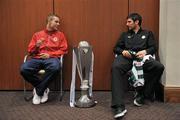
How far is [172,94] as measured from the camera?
14.0 ft

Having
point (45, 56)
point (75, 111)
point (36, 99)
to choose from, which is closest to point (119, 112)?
point (75, 111)

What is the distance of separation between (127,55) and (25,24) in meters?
1.56

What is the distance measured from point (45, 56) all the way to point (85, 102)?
0.82 m

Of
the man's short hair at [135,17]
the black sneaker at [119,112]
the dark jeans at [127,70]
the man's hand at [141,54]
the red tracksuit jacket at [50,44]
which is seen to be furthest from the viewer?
the red tracksuit jacket at [50,44]

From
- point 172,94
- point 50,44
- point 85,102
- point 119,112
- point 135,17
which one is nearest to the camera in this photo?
point 119,112

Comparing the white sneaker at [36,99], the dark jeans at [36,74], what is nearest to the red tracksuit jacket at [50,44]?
the dark jeans at [36,74]

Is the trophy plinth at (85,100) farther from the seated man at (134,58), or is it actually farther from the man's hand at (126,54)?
the man's hand at (126,54)

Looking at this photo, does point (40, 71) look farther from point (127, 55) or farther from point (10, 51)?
point (127, 55)

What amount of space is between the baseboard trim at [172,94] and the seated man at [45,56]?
1.39 meters

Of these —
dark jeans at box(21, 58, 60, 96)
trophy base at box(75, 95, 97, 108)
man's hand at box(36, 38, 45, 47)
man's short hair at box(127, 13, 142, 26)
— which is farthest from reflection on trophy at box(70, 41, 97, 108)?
man's short hair at box(127, 13, 142, 26)

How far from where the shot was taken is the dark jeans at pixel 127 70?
392 centimetres

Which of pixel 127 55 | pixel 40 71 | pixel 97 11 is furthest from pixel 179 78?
Result: pixel 40 71

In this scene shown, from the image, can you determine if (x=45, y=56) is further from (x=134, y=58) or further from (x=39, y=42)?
(x=134, y=58)

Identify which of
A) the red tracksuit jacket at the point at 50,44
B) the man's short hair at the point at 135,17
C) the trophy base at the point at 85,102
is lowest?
the trophy base at the point at 85,102
